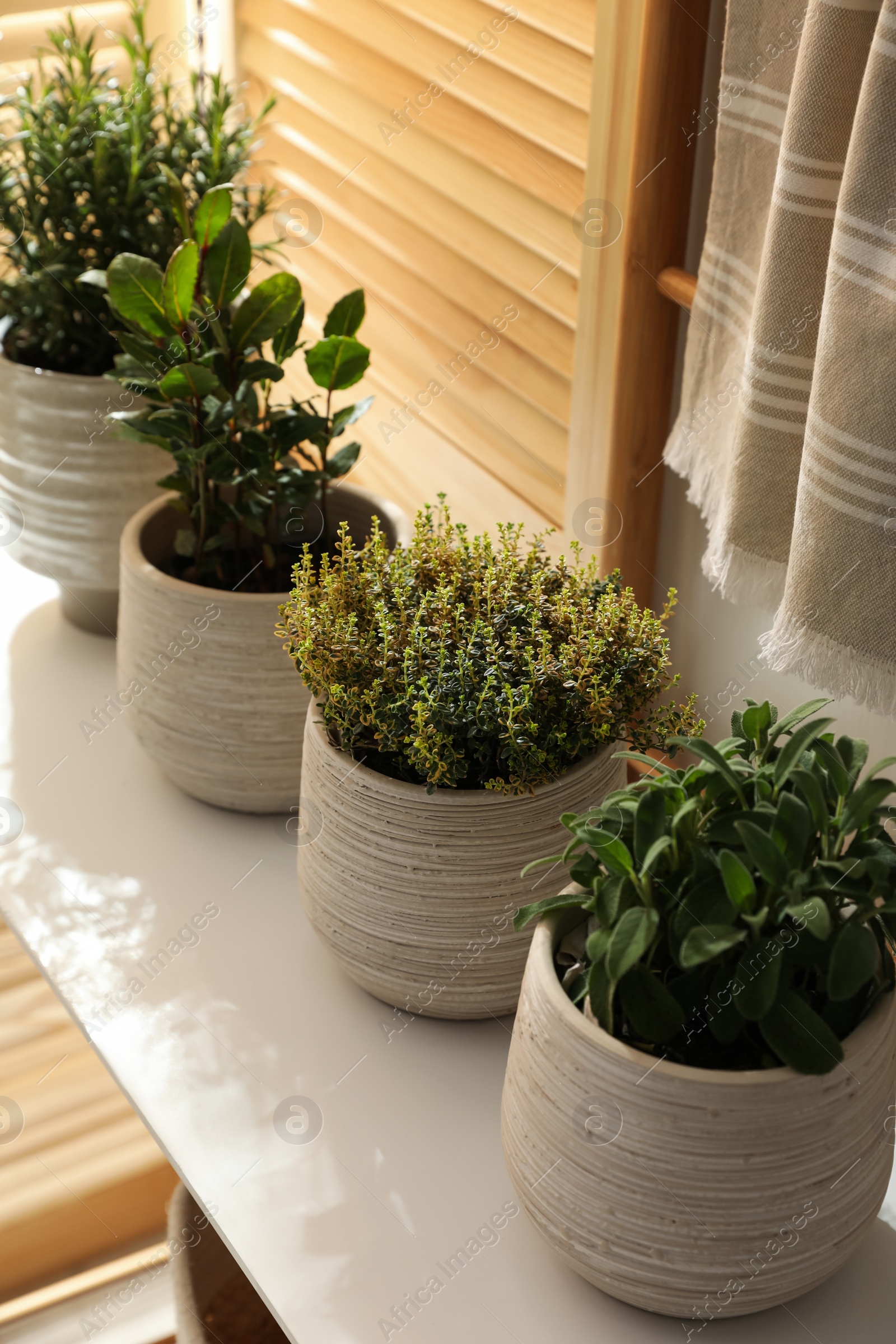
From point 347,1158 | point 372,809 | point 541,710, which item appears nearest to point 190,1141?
→ point 347,1158

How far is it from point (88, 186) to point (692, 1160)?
3.02 feet

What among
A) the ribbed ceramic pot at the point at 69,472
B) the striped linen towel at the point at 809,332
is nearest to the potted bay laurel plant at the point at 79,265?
the ribbed ceramic pot at the point at 69,472

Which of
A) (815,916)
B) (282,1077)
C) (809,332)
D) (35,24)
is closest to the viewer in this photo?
(815,916)

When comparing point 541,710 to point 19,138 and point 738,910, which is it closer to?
point 738,910

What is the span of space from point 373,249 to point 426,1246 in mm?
887

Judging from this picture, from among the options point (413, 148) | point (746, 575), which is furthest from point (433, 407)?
point (746, 575)

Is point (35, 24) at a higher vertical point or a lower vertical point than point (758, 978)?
higher

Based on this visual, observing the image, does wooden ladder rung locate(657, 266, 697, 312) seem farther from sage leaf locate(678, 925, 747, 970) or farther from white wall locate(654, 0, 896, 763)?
sage leaf locate(678, 925, 747, 970)

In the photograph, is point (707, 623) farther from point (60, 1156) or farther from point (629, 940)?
point (60, 1156)

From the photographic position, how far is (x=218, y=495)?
3.35ft

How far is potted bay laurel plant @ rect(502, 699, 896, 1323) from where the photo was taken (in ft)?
1.86

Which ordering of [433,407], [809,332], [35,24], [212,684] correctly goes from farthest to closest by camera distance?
[35,24]
[433,407]
[212,684]
[809,332]

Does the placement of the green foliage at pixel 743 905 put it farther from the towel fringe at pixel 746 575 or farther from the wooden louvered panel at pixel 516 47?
the wooden louvered panel at pixel 516 47

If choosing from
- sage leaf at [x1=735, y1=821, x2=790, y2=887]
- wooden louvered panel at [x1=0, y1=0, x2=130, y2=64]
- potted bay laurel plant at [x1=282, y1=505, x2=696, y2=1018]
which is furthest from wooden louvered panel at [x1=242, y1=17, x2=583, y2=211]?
sage leaf at [x1=735, y1=821, x2=790, y2=887]
